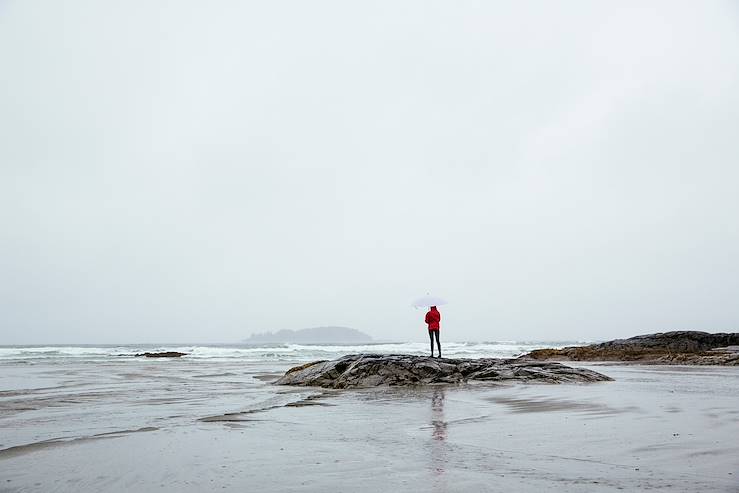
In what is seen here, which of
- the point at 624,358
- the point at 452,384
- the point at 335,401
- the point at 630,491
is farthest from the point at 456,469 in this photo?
the point at 624,358

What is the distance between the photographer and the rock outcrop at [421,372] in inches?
598

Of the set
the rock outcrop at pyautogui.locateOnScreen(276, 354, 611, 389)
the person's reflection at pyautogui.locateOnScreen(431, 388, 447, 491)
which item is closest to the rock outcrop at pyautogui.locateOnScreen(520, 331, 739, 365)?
the rock outcrop at pyautogui.locateOnScreen(276, 354, 611, 389)

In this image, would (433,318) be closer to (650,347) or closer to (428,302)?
(428,302)

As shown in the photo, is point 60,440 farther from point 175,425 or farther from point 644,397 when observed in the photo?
point 644,397

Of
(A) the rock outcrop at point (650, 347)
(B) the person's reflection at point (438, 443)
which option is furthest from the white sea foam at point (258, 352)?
(B) the person's reflection at point (438, 443)

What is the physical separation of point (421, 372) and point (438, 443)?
9417 millimetres

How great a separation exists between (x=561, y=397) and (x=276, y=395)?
653 cm

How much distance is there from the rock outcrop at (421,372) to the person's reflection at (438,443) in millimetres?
4455

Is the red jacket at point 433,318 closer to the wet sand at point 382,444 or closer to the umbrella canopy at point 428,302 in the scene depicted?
the umbrella canopy at point 428,302

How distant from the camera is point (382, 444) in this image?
20.7 ft

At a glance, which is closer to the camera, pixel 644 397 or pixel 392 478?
pixel 392 478

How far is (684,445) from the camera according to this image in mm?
5805

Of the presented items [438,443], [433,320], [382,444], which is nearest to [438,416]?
[438,443]

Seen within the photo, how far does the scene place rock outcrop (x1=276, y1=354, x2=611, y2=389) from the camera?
49.8ft
